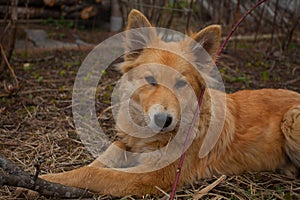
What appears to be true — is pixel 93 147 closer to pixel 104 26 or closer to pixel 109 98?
pixel 109 98

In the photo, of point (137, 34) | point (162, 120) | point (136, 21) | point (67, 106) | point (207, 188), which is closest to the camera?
point (162, 120)

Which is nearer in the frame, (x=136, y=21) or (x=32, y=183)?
(x=32, y=183)

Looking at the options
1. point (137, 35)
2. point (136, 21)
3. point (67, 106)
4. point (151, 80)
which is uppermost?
point (136, 21)

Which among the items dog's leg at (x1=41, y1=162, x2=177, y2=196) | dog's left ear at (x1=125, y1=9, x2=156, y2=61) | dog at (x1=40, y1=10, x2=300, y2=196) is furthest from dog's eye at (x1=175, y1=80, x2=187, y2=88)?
dog's leg at (x1=41, y1=162, x2=177, y2=196)

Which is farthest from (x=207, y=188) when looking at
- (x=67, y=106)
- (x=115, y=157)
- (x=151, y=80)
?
(x=67, y=106)

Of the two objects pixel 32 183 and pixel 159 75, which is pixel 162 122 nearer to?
pixel 159 75

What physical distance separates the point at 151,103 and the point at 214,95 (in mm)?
753

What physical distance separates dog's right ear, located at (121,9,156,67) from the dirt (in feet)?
3.39

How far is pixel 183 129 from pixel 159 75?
520mm

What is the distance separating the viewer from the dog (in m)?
3.03

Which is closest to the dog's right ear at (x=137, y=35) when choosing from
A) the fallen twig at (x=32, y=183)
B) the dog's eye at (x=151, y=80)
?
the dog's eye at (x=151, y=80)

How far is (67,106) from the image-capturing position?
15.6 feet

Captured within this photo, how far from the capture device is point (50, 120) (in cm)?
435

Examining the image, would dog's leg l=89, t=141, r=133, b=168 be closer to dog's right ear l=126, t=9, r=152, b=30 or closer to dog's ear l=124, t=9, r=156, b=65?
dog's ear l=124, t=9, r=156, b=65
